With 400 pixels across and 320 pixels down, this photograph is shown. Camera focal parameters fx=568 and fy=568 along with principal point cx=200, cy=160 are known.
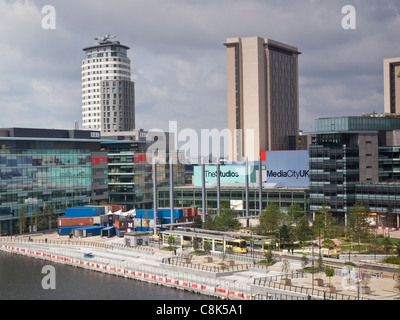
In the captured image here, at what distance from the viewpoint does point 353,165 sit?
374 ft

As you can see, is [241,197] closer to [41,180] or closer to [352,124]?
[352,124]

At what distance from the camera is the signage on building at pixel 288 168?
139875 millimetres

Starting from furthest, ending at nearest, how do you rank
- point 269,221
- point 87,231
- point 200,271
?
point 87,231 → point 269,221 → point 200,271

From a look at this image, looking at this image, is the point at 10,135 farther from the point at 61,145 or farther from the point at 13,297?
the point at 13,297

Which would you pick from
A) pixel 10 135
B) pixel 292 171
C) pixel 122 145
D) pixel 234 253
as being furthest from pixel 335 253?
pixel 122 145

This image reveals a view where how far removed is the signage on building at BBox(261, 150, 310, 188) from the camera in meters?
140

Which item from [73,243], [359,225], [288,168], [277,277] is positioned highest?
[288,168]

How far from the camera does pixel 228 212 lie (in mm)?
107562

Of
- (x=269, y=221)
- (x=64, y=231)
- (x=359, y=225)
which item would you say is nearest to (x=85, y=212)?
(x=64, y=231)

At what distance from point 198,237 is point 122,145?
71.1 m

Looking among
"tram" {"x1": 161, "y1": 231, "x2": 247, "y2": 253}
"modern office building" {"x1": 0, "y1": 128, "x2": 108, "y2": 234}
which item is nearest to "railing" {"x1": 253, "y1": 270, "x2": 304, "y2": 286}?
"tram" {"x1": 161, "y1": 231, "x2": 247, "y2": 253}

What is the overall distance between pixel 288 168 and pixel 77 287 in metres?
81.9

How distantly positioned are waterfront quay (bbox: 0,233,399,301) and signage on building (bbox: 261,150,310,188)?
183ft

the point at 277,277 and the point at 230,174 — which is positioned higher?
the point at 230,174
